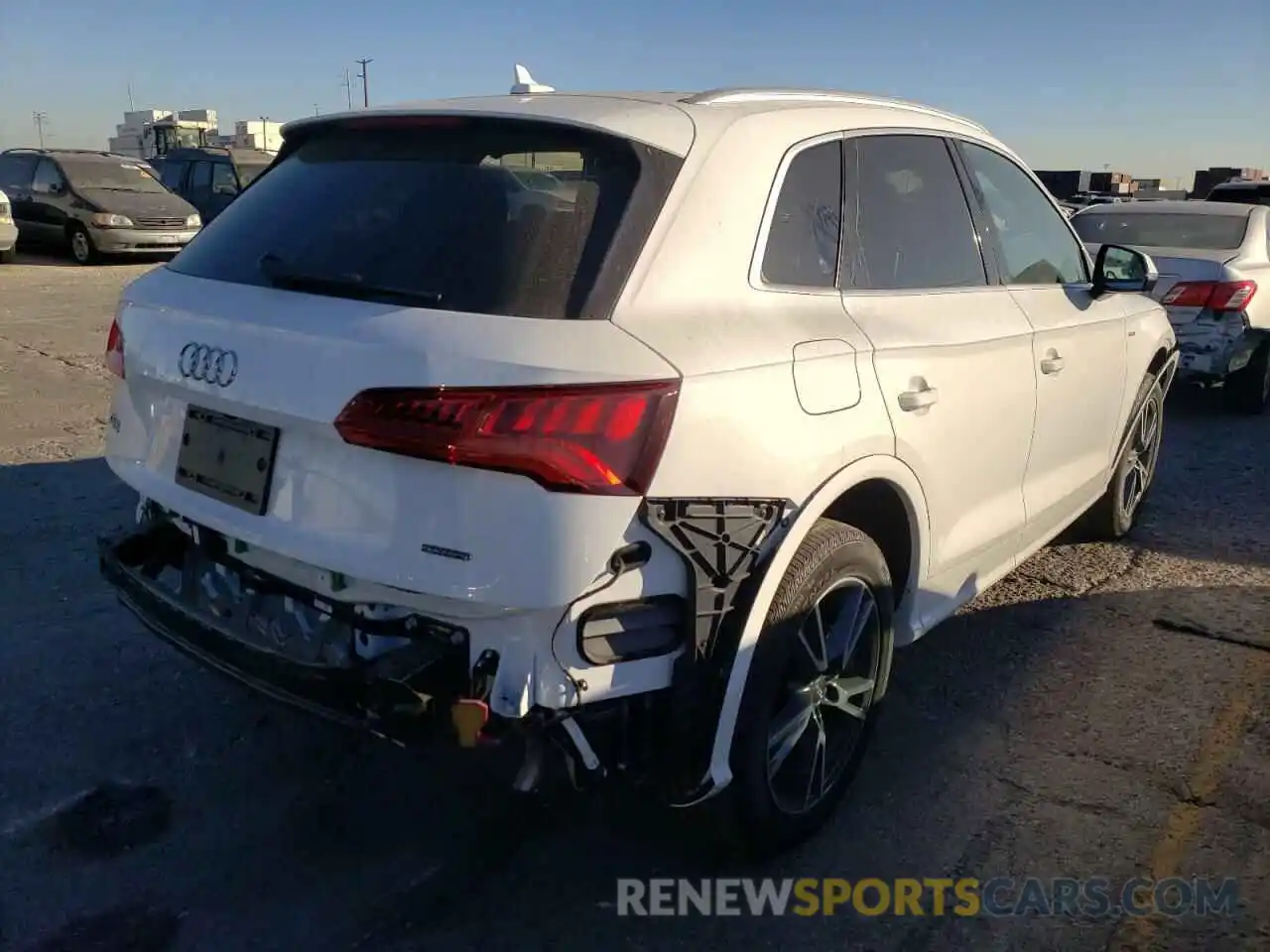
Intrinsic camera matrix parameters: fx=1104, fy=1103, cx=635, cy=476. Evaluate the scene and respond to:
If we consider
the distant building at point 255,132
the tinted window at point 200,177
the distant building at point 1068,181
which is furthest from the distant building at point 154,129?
the distant building at point 1068,181

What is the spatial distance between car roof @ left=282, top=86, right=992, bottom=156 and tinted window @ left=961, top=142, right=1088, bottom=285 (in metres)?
0.58

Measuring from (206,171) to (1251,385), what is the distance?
17976 millimetres

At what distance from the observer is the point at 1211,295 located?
Answer: 7746 millimetres

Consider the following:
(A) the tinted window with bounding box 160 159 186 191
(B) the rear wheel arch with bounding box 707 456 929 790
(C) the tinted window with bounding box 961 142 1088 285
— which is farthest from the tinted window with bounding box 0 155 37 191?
(B) the rear wheel arch with bounding box 707 456 929 790

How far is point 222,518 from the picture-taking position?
2.59 metres

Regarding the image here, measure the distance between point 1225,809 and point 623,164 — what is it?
8.24 ft

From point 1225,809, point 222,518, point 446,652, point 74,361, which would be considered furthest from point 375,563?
point 74,361

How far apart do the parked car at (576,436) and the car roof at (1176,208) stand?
6.43 meters

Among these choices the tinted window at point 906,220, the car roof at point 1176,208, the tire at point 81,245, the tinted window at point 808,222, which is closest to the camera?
the tinted window at point 808,222

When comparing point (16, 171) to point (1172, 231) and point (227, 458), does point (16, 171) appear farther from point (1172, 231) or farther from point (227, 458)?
point (227, 458)

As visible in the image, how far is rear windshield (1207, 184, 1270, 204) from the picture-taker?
549 inches

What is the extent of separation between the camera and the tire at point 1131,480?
5.13m

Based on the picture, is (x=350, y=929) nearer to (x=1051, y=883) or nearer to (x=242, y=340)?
(x=242, y=340)

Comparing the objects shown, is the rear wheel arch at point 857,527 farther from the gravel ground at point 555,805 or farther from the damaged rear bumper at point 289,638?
the damaged rear bumper at point 289,638
